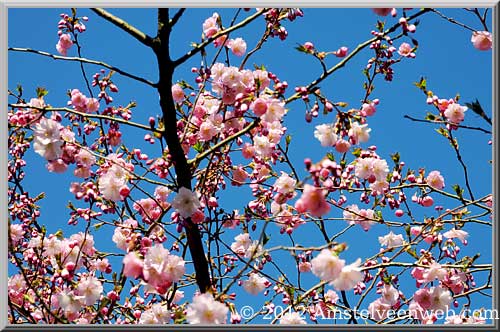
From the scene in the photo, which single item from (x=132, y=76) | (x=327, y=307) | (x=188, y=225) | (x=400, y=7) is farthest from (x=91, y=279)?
(x=400, y=7)

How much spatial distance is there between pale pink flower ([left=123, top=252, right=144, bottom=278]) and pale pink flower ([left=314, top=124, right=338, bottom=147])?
3.81 ft

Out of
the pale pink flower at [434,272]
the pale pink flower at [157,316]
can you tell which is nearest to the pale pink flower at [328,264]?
the pale pink flower at [434,272]

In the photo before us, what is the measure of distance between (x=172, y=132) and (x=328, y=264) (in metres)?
1.12

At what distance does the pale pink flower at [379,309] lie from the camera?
3266mm

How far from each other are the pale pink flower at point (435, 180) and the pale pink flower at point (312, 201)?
1858 millimetres

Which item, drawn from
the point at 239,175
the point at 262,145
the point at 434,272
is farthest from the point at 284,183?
the point at 434,272

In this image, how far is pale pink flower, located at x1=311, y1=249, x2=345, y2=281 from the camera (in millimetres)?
2244

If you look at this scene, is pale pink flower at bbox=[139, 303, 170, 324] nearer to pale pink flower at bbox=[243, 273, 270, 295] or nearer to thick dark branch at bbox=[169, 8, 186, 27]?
pale pink flower at bbox=[243, 273, 270, 295]

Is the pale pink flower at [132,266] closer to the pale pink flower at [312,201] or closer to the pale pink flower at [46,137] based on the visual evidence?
the pale pink flower at [312,201]

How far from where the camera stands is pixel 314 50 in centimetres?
276

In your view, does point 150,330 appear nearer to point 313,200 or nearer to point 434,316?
point 313,200

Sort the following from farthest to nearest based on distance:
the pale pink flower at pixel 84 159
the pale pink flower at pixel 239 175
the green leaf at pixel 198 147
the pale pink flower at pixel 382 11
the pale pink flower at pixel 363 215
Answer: the pale pink flower at pixel 239 175, the pale pink flower at pixel 363 215, the green leaf at pixel 198 147, the pale pink flower at pixel 84 159, the pale pink flower at pixel 382 11

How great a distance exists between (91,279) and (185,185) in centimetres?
73

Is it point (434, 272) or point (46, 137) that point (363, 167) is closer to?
point (434, 272)
